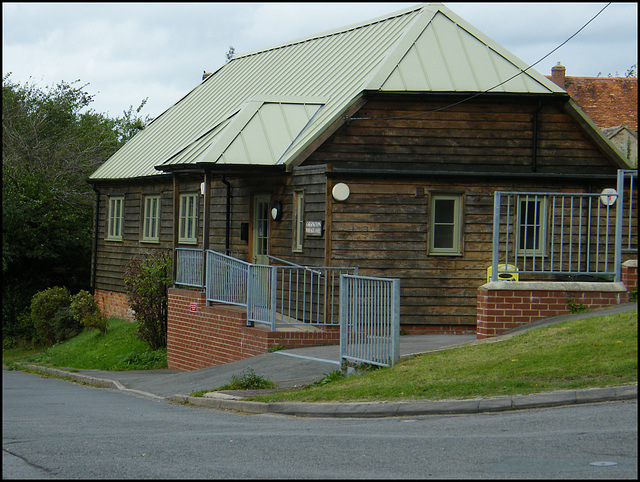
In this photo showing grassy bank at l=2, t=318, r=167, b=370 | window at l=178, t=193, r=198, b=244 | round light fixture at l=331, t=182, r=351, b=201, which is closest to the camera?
round light fixture at l=331, t=182, r=351, b=201

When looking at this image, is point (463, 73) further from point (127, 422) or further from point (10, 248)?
point (10, 248)

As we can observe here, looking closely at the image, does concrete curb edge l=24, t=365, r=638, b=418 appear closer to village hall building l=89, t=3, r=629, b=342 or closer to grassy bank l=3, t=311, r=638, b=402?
grassy bank l=3, t=311, r=638, b=402

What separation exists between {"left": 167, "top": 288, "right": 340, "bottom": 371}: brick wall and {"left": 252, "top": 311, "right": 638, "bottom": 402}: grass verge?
128 inches

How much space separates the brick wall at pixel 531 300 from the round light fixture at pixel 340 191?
14.7 feet

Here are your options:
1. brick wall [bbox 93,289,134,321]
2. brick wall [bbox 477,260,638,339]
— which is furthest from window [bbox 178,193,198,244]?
brick wall [bbox 477,260,638,339]

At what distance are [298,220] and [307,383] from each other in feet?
20.0

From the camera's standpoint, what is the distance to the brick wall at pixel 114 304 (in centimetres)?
2722

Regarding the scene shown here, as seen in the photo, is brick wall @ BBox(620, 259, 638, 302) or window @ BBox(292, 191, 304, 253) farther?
window @ BBox(292, 191, 304, 253)

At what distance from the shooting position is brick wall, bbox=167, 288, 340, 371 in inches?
623

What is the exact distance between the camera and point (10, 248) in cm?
3047

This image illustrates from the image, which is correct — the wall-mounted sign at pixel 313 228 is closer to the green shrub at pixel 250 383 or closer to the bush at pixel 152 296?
the green shrub at pixel 250 383

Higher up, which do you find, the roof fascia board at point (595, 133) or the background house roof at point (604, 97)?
the background house roof at point (604, 97)

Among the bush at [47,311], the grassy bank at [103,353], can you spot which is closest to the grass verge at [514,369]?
the grassy bank at [103,353]

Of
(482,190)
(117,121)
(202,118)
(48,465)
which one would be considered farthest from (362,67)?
(117,121)
